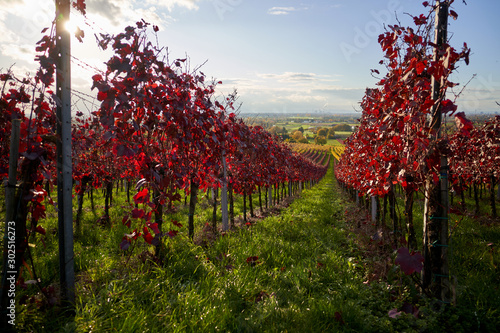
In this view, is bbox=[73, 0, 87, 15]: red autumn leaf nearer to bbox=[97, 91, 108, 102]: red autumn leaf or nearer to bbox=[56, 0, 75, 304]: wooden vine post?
bbox=[56, 0, 75, 304]: wooden vine post

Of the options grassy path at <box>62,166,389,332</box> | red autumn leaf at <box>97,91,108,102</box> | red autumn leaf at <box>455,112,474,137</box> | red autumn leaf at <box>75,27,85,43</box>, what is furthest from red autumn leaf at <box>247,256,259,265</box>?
red autumn leaf at <box>75,27,85,43</box>

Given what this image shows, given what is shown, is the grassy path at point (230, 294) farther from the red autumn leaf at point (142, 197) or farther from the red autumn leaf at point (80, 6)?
the red autumn leaf at point (80, 6)

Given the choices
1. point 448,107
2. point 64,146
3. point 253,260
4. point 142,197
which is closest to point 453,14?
point 448,107

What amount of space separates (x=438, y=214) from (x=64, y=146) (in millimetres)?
4435

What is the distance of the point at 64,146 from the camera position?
2.73 meters

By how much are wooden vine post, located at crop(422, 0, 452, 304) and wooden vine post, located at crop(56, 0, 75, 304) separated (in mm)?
4104

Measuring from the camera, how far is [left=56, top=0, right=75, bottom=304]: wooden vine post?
8.80 ft

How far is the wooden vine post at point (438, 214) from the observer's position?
120 inches

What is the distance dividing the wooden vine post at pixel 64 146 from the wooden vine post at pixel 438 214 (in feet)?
13.5

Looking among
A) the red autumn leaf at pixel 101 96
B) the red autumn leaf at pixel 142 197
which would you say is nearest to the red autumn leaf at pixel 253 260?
the red autumn leaf at pixel 142 197

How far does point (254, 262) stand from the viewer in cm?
460

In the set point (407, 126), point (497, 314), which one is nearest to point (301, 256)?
point (497, 314)

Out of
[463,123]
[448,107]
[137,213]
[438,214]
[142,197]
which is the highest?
[448,107]

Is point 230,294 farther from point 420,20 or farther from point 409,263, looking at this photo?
point 420,20
